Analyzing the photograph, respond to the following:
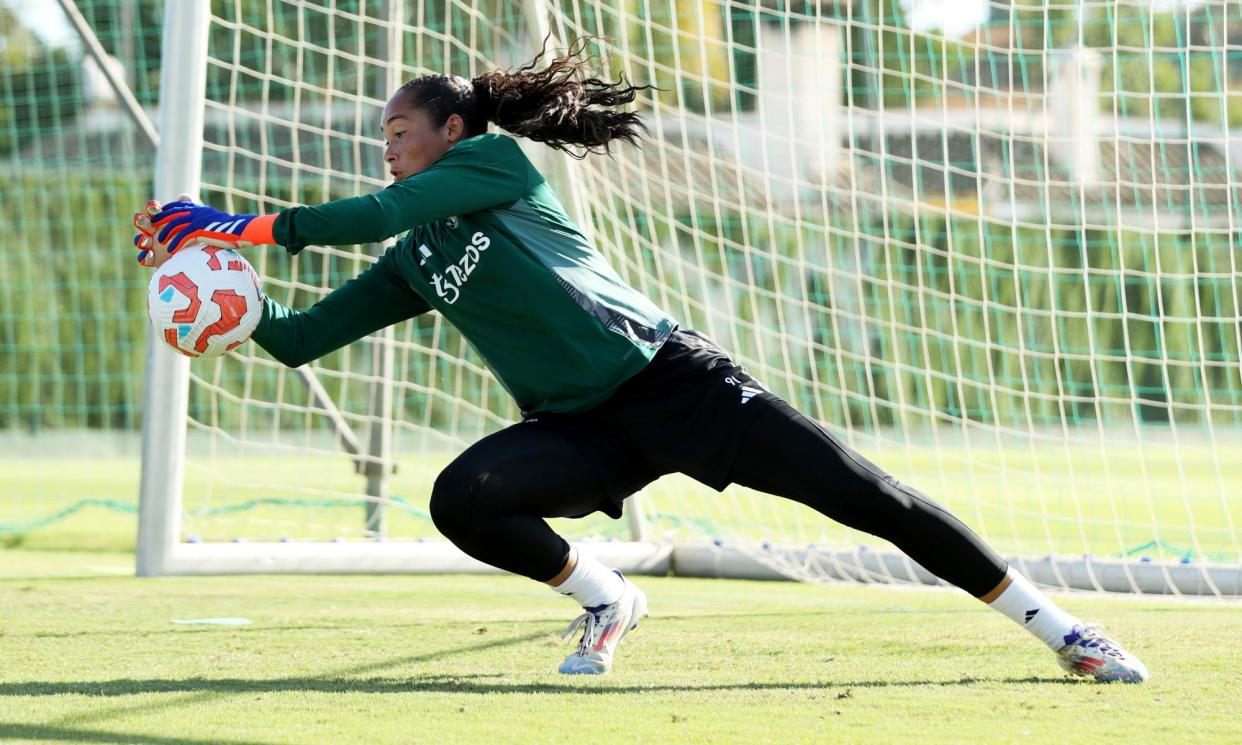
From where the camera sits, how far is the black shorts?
3414 mm

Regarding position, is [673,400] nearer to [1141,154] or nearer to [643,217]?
[643,217]

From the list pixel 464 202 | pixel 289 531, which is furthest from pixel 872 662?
pixel 289 531

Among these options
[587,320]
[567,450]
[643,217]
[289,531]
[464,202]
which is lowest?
[289,531]

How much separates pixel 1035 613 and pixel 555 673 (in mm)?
1128

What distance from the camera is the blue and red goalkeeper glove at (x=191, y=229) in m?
3.34

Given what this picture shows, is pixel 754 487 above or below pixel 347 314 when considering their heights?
below

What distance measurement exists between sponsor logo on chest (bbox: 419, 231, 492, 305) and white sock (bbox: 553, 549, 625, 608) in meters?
0.69

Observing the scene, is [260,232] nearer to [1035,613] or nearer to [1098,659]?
[1035,613]

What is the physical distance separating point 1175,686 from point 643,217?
4.18m

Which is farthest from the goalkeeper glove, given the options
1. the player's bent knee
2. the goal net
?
the goal net

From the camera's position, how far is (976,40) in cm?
683

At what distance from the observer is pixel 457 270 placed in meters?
3.56

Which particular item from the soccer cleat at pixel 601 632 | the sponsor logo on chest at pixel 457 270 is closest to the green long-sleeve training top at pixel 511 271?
the sponsor logo on chest at pixel 457 270

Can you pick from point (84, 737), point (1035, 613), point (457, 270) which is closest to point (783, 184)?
point (457, 270)
